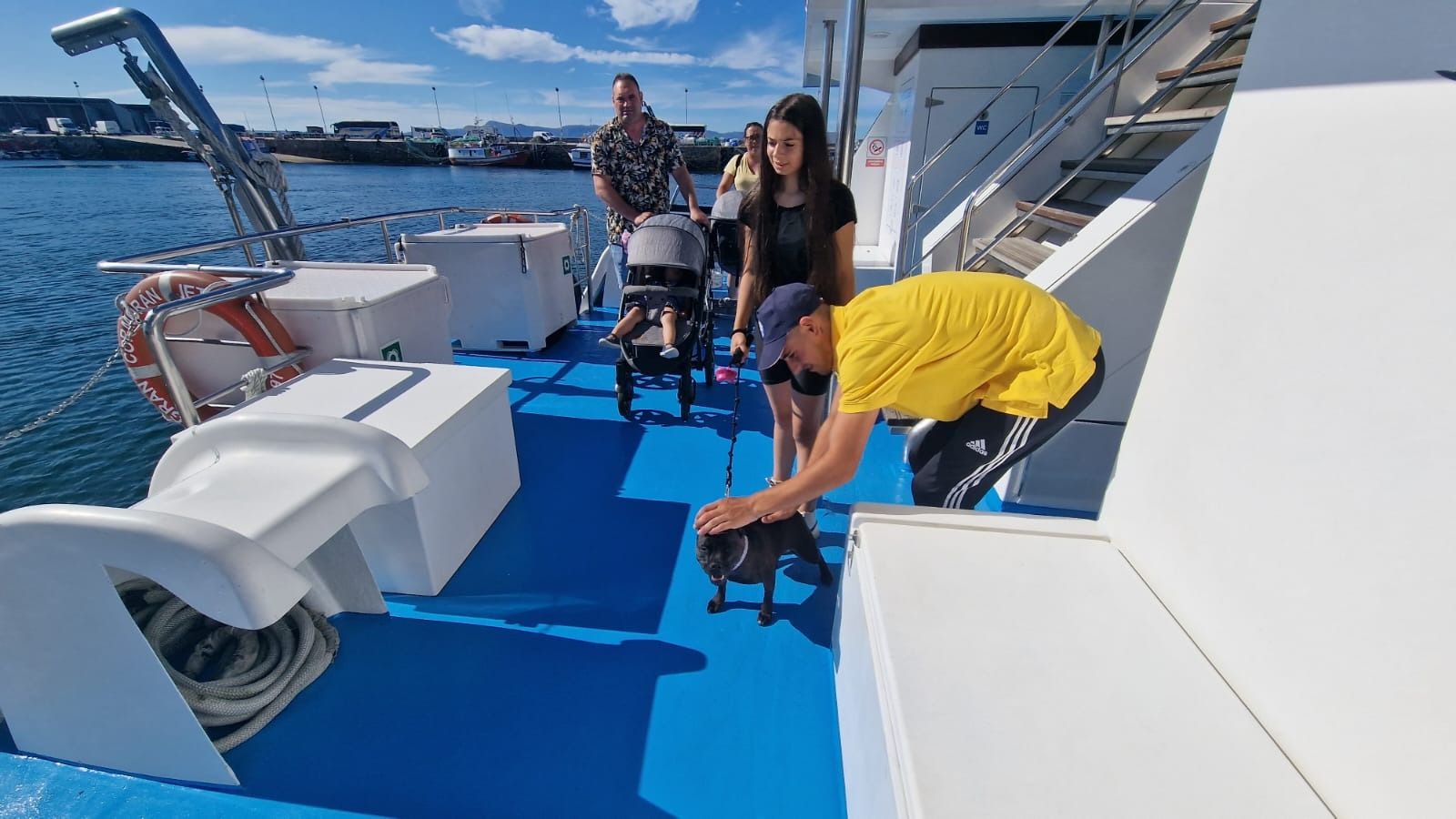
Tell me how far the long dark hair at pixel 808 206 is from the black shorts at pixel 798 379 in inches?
11.5

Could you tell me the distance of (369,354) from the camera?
2656 mm

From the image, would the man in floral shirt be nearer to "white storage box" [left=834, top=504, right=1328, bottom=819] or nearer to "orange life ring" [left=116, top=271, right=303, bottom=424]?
"orange life ring" [left=116, top=271, right=303, bottom=424]

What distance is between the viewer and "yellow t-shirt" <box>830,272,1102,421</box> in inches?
58.6

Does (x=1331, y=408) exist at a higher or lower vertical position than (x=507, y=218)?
higher

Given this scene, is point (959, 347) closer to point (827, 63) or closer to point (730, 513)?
point (730, 513)

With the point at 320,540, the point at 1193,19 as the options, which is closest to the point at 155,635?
the point at 320,540

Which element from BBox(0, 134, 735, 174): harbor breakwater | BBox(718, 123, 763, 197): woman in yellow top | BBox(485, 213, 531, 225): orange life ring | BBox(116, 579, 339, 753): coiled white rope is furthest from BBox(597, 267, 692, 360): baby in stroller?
BBox(0, 134, 735, 174): harbor breakwater

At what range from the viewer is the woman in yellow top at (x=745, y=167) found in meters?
3.86

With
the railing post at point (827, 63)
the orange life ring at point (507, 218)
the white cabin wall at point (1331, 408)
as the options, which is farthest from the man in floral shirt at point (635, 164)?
the white cabin wall at point (1331, 408)

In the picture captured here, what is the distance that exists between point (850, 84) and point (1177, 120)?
5.64ft

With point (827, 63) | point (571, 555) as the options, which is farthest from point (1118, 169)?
point (571, 555)

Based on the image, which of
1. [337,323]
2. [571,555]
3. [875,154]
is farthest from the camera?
[875,154]

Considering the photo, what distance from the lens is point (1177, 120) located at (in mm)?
2877

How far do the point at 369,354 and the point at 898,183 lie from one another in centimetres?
524
